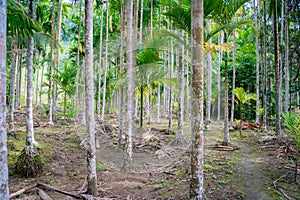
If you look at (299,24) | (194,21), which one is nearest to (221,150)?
(194,21)

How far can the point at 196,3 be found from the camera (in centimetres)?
398

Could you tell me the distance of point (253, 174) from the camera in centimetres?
576

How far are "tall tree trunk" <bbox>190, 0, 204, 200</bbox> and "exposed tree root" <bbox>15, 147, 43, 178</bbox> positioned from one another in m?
4.00

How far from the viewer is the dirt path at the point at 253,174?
4.68 m

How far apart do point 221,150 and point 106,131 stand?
522cm

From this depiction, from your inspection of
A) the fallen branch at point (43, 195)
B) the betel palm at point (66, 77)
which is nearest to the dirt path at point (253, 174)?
the fallen branch at point (43, 195)

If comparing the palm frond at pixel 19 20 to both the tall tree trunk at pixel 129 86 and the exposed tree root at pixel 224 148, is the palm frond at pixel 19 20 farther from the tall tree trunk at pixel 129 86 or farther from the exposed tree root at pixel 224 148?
the exposed tree root at pixel 224 148

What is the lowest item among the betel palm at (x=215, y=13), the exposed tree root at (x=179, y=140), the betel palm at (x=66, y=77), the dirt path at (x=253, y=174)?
the dirt path at (x=253, y=174)

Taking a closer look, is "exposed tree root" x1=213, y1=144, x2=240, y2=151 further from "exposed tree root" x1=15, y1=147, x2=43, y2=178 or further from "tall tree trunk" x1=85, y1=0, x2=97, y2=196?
"exposed tree root" x1=15, y1=147, x2=43, y2=178

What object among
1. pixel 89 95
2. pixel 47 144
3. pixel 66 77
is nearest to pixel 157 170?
pixel 89 95

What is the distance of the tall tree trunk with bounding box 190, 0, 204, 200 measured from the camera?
399 centimetres

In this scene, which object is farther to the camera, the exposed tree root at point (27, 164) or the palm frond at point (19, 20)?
the exposed tree root at point (27, 164)

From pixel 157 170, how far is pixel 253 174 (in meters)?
2.40

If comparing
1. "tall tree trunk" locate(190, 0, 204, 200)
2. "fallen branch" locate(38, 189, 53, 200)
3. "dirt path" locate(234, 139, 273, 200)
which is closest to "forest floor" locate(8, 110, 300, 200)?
"dirt path" locate(234, 139, 273, 200)
